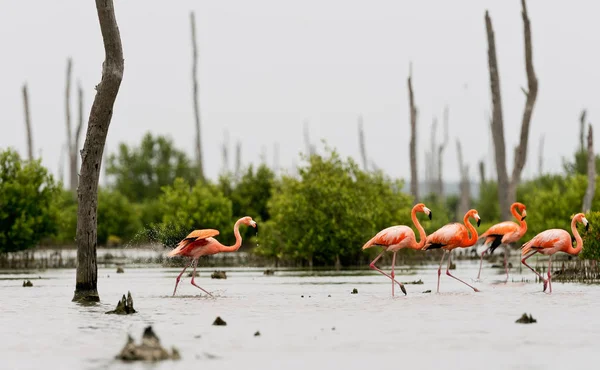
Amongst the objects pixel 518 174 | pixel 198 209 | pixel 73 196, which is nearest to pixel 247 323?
pixel 518 174

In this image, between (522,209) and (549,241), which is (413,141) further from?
(549,241)

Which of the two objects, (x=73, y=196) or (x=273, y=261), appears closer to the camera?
(x=273, y=261)

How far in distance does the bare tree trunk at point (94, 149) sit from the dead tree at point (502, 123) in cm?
2172

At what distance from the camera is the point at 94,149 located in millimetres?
18656

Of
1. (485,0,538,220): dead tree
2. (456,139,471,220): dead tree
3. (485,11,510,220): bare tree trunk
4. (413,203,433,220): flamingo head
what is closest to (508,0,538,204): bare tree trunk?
(485,0,538,220): dead tree

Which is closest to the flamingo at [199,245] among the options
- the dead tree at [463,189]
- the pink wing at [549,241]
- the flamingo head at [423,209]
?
the flamingo head at [423,209]

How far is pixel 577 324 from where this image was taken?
1448cm

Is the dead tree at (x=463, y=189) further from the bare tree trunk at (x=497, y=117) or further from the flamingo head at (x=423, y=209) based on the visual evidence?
the flamingo head at (x=423, y=209)

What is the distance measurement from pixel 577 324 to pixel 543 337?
1.74 m

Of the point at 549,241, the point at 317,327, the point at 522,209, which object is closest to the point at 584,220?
the point at 549,241

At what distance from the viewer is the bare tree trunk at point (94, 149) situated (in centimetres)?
1869

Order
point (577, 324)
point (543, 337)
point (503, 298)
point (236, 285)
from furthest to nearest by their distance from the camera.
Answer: point (236, 285), point (503, 298), point (577, 324), point (543, 337)

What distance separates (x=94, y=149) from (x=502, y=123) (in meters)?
23.5

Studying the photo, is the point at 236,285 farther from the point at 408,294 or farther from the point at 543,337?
the point at 543,337
